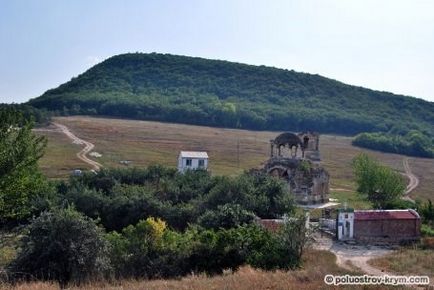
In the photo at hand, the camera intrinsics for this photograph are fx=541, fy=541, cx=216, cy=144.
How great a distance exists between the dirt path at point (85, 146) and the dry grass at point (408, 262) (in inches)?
1676

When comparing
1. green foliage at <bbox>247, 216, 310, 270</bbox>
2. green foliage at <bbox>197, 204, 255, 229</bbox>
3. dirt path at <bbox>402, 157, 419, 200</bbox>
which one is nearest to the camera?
green foliage at <bbox>247, 216, 310, 270</bbox>

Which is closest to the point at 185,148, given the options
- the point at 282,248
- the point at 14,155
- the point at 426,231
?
the point at 426,231

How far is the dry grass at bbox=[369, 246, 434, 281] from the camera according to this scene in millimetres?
21562

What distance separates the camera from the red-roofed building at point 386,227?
3144 cm

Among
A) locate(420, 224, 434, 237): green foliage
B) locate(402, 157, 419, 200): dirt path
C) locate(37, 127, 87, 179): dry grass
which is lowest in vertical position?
locate(402, 157, 419, 200): dirt path

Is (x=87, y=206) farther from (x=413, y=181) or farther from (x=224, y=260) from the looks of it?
(x=413, y=181)

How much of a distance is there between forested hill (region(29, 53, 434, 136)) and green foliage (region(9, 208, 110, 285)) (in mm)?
106765

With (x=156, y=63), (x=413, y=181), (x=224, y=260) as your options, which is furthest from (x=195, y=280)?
(x=156, y=63)

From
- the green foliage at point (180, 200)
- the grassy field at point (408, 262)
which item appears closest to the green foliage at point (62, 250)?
the grassy field at point (408, 262)

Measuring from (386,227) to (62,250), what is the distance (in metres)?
19.6

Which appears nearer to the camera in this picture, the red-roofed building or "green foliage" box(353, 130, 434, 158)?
the red-roofed building

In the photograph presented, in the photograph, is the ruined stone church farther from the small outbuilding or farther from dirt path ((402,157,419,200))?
dirt path ((402,157,419,200))

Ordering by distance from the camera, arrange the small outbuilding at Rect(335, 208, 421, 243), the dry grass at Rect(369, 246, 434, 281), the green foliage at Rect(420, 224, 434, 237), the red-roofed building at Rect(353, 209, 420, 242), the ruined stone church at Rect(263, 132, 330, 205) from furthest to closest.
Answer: the ruined stone church at Rect(263, 132, 330, 205) < the green foliage at Rect(420, 224, 434, 237) < the red-roofed building at Rect(353, 209, 420, 242) < the small outbuilding at Rect(335, 208, 421, 243) < the dry grass at Rect(369, 246, 434, 281)

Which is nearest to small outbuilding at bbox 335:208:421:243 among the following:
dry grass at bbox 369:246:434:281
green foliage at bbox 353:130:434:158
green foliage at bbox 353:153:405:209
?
dry grass at bbox 369:246:434:281
